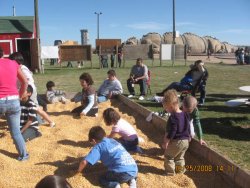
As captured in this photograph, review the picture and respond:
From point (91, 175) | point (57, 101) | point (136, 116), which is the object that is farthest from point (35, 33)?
point (91, 175)

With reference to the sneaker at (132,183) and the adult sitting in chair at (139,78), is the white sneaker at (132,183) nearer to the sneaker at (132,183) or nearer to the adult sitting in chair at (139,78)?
the sneaker at (132,183)

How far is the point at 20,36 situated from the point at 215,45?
1978 inches

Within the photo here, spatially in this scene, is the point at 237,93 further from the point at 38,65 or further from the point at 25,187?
the point at 38,65

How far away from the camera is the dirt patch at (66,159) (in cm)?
448

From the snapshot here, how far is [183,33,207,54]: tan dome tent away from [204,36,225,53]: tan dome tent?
68.2 inches

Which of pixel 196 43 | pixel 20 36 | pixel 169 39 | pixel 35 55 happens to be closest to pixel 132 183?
pixel 35 55

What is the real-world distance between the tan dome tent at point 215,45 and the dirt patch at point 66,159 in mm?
60580

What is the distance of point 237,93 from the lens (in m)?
12.8

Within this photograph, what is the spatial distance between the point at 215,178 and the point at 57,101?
6267mm

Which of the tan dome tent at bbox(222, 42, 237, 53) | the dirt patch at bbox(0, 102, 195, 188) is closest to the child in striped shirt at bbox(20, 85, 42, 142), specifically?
the dirt patch at bbox(0, 102, 195, 188)

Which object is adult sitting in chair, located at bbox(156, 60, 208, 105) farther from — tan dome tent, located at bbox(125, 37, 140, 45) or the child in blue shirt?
tan dome tent, located at bbox(125, 37, 140, 45)

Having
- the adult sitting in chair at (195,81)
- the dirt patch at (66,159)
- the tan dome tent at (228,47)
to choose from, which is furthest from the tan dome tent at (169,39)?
the dirt patch at (66,159)

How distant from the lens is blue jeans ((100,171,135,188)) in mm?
4262

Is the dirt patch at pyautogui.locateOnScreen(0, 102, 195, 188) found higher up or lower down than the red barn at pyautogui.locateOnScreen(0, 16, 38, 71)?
lower down
